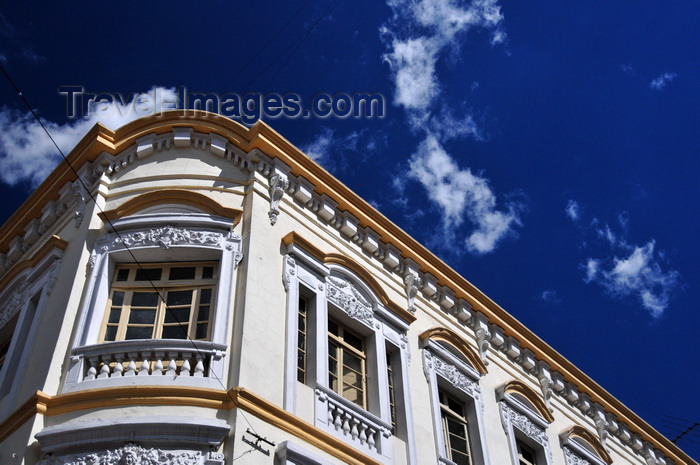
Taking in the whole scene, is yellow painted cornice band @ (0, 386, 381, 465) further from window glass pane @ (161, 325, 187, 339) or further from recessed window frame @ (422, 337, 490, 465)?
recessed window frame @ (422, 337, 490, 465)

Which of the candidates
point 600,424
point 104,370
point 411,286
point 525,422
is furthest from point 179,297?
point 600,424

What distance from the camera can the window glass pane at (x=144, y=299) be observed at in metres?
11.8

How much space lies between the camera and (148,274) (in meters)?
12.2

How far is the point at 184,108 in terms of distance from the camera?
1407cm

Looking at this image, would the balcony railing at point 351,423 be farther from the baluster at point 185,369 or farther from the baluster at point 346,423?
the baluster at point 185,369

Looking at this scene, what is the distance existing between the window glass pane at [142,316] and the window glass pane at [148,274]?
1.83 ft

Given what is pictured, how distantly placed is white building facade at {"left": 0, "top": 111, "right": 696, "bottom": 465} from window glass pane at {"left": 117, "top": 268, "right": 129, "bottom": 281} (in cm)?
2

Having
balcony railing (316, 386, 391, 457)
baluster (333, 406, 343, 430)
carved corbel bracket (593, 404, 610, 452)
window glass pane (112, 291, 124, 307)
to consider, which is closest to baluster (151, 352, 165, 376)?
window glass pane (112, 291, 124, 307)

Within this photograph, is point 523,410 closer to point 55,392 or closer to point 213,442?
point 213,442

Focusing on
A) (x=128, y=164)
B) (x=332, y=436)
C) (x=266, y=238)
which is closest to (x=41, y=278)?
(x=128, y=164)

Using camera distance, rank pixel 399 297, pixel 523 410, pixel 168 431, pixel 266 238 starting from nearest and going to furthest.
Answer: pixel 168 431
pixel 266 238
pixel 399 297
pixel 523 410

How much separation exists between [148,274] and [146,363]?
2081 mm

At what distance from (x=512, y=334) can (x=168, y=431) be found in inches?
360

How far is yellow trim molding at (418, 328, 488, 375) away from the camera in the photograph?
49.4 ft
